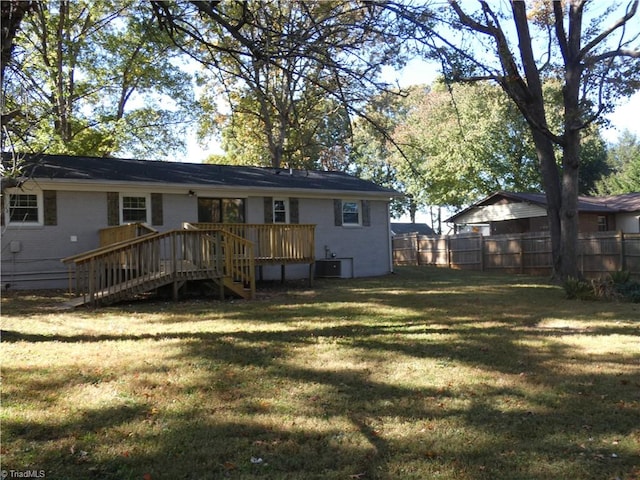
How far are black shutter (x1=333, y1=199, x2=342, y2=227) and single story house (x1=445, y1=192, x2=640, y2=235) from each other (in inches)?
467

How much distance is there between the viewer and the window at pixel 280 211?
17125mm

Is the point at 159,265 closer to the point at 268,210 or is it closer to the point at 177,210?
the point at 177,210

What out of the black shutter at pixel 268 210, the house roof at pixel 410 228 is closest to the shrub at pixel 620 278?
the black shutter at pixel 268 210

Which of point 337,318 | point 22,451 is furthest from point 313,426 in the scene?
point 337,318

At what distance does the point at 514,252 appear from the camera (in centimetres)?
2177

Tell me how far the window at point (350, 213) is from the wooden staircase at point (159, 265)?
6.60 meters

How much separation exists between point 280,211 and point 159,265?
22.2 ft

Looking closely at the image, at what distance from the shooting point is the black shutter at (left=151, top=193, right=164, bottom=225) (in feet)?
49.3

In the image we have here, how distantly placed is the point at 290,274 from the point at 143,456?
13.7m

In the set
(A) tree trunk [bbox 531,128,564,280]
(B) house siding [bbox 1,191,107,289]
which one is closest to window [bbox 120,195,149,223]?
(B) house siding [bbox 1,191,107,289]

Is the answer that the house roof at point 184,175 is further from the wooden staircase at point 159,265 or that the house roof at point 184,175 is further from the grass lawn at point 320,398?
the grass lawn at point 320,398

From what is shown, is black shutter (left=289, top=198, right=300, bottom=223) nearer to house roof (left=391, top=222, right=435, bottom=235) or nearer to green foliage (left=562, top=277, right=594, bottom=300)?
green foliage (left=562, top=277, right=594, bottom=300)

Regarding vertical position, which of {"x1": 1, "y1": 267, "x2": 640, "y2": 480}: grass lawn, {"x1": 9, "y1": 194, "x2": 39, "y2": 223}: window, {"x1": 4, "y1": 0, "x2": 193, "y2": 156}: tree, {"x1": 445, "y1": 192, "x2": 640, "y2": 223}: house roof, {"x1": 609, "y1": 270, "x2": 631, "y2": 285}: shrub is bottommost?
{"x1": 1, "y1": 267, "x2": 640, "y2": 480}: grass lawn

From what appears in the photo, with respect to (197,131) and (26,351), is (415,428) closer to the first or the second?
(26,351)
